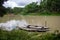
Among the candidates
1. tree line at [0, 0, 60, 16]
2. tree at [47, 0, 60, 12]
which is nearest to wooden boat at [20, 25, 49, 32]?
tree line at [0, 0, 60, 16]

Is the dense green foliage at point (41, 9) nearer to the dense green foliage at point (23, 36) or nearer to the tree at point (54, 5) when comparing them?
the tree at point (54, 5)

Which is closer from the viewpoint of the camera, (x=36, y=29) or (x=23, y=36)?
(x=23, y=36)

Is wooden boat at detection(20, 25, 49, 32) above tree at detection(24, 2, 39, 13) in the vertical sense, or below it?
below

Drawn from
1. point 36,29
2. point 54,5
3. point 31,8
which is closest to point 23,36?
point 36,29

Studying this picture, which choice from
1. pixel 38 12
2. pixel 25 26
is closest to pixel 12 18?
pixel 25 26

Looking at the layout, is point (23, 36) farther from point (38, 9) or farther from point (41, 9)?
point (41, 9)

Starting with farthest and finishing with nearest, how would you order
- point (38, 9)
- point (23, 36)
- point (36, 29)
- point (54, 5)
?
point (54, 5) → point (38, 9) → point (36, 29) → point (23, 36)

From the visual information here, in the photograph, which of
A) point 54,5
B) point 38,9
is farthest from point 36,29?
point 54,5

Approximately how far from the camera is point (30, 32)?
290 centimetres

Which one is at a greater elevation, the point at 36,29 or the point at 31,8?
the point at 31,8

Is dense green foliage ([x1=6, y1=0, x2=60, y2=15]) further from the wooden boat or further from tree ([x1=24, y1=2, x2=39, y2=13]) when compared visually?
the wooden boat

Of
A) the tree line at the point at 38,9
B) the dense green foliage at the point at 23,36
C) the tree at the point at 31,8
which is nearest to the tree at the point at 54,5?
the tree line at the point at 38,9

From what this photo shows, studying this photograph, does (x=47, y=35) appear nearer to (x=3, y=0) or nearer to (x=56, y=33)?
(x=56, y=33)

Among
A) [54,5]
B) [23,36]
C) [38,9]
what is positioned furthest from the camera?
[54,5]
